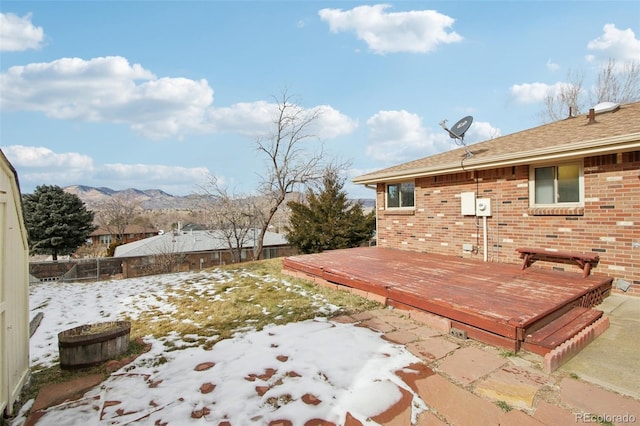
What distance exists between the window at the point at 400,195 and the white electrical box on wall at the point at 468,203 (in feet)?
5.16

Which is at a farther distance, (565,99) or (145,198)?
(145,198)

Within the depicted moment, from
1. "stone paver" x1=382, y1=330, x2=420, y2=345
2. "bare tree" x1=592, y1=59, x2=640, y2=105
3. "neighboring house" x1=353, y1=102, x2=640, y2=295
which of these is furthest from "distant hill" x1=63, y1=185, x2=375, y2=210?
"bare tree" x1=592, y1=59, x2=640, y2=105

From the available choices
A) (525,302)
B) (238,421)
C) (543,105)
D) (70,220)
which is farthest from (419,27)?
(70,220)

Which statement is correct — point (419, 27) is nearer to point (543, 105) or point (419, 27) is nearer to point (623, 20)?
point (623, 20)

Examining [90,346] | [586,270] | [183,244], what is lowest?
[183,244]

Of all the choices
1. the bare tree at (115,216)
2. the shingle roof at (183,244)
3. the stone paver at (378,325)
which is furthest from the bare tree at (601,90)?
the bare tree at (115,216)

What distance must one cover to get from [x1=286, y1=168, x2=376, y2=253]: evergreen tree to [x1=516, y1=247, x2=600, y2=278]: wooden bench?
26.4 feet

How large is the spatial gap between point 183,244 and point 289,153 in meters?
14.5

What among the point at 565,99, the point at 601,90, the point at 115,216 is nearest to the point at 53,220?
the point at 115,216

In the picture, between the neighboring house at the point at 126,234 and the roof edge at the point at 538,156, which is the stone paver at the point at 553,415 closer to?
the roof edge at the point at 538,156

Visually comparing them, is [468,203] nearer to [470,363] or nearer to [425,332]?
[425,332]

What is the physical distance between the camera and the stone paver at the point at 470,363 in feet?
8.59

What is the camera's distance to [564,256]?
17.4ft

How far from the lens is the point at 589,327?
3.39 m
